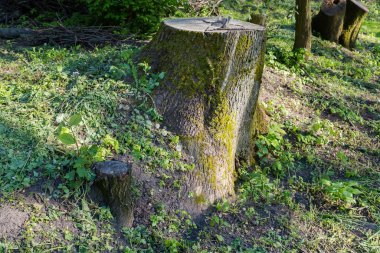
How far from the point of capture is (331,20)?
9359 millimetres

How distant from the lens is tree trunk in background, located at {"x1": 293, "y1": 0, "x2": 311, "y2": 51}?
753cm

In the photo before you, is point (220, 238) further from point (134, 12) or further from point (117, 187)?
point (134, 12)

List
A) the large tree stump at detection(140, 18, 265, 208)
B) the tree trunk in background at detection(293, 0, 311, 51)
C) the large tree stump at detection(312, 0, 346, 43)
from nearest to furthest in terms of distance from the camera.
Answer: the large tree stump at detection(140, 18, 265, 208) < the tree trunk in background at detection(293, 0, 311, 51) < the large tree stump at detection(312, 0, 346, 43)

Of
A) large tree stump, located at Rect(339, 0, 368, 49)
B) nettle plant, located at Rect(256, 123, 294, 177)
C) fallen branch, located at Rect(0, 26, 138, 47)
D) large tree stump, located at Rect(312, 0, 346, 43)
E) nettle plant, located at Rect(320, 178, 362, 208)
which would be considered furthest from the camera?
large tree stump, located at Rect(339, 0, 368, 49)

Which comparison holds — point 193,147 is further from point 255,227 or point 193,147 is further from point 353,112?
point 353,112

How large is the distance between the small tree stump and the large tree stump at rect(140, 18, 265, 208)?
69 cm

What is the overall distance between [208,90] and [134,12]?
4.27m

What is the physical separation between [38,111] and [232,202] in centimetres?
201

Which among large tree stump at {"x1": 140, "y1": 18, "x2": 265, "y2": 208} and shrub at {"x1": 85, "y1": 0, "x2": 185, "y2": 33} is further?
shrub at {"x1": 85, "y1": 0, "x2": 185, "y2": 33}

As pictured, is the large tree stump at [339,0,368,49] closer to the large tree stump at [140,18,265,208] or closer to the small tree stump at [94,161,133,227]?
the large tree stump at [140,18,265,208]

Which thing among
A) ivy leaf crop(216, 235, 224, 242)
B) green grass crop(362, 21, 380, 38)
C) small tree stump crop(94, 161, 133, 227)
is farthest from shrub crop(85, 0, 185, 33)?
green grass crop(362, 21, 380, 38)

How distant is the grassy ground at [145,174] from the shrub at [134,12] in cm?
212

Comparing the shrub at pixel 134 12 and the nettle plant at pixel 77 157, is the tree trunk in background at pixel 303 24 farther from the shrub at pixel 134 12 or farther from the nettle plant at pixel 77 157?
the nettle plant at pixel 77 157

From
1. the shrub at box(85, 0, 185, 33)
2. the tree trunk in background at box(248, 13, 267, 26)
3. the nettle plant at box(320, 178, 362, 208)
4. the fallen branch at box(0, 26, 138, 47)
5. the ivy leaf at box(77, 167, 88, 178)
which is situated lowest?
the nettle plant at box(320, 178, 362, 208)
